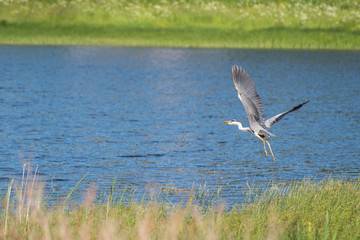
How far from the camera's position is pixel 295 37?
51.1 meters

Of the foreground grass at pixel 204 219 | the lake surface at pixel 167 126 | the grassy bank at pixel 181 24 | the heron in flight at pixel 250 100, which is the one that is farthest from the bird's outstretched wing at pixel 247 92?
the grassy bank at pixel 181 24

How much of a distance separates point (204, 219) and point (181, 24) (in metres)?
46.3

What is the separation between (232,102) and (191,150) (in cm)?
1104

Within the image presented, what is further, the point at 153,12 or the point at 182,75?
the point at 153,12

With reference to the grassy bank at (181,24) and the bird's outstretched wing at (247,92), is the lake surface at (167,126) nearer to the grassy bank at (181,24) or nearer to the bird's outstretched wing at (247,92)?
the bird's outstretched wing at (247,92)

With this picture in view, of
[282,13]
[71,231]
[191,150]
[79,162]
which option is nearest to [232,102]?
[191,150]

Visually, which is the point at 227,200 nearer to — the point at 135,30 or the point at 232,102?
the point at 232,102

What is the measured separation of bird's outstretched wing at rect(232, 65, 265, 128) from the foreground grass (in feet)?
4.81

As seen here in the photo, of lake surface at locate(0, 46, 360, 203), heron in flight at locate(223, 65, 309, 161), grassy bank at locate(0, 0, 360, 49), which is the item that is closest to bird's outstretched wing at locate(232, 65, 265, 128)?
heron in flight at locate(223, 65, 309, 161)

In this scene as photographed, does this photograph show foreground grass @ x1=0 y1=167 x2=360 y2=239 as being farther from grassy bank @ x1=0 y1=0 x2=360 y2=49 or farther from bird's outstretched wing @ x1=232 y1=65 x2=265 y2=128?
grassy bank @ x1=0 y1=0 x2=360 y2=49

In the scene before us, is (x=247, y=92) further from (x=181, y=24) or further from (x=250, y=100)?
(x=181, y=24)

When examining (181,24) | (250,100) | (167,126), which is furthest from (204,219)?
(181,24)

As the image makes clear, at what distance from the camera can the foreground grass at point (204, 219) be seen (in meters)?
8.29

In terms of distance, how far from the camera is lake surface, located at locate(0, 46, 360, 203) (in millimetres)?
14344
